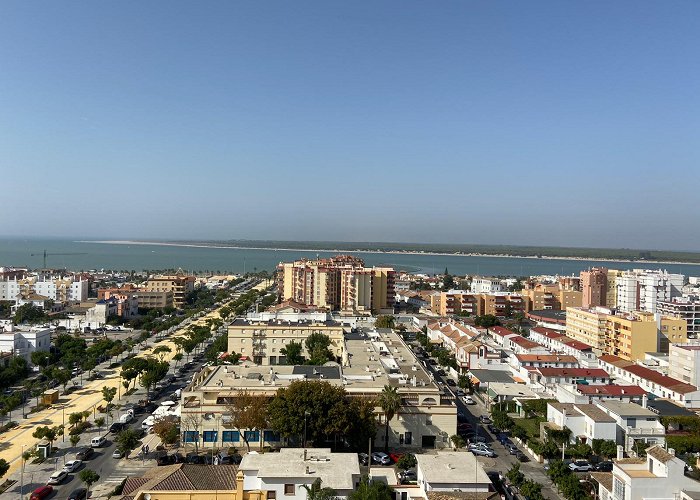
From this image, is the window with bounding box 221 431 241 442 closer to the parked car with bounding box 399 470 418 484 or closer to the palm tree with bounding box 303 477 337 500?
the parked car with bounding box 399 470 418 484

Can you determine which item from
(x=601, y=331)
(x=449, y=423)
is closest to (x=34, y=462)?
(x=449, y=423)

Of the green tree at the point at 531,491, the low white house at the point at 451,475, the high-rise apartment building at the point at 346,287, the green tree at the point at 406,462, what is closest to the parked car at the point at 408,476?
the green tree at the point at 406,462

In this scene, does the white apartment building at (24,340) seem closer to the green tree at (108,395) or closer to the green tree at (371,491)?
the green tree at (108,395)

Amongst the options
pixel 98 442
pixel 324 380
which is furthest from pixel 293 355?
pixel 98 442

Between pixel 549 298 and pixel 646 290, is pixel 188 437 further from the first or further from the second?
pixel 549 298

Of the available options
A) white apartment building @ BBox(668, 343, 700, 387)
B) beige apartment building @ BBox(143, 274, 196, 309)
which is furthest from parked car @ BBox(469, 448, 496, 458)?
beige apartment building @ BBox(143, 274, 196, 309)
